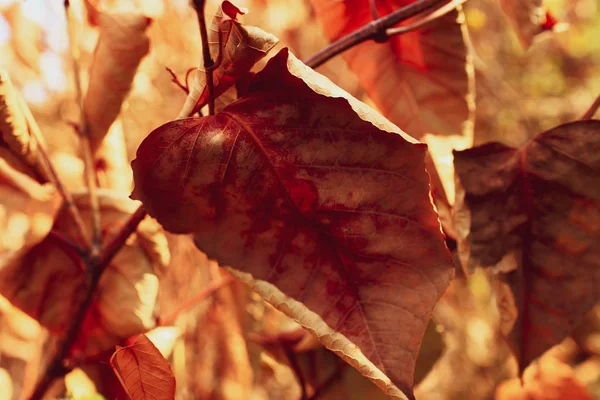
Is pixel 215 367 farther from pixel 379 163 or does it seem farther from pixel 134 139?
pixel 379 163

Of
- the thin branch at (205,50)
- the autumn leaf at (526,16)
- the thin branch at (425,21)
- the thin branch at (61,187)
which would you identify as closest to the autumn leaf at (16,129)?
the thin branch at (61,187)

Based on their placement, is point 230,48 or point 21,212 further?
point 21,212

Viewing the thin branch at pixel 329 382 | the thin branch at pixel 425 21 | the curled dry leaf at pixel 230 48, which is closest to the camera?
the curled dry leaf at pixel 230 48

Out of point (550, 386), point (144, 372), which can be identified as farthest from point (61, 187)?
point (550, 386)

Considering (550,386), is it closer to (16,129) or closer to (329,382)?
(329,382)

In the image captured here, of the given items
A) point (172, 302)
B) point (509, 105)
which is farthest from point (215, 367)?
point (509, 105)

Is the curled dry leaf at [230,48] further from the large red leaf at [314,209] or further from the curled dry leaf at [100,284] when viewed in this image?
the curled dry leaf at [100,284]

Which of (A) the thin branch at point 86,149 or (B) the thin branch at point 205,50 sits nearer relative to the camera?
(B) the thin branch at point 205,50
